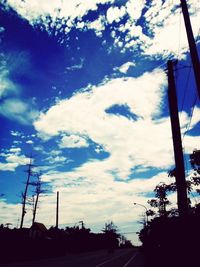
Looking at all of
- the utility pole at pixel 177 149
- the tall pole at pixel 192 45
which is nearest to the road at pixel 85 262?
the utility pole at pixel 177 149

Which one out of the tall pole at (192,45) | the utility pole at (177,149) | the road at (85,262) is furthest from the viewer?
the road at (85,262)

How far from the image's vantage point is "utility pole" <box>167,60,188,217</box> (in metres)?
Result: 11.4

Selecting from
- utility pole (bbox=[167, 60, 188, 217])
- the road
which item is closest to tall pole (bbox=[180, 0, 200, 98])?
utility pole (bbox=[167, 60, 188, 217])

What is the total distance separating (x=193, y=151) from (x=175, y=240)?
4820mm

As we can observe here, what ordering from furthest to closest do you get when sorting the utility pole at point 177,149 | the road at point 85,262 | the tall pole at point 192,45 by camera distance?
the road at point 85,262 < the utility pole at point 177,149 < the tall pole at point 192,45

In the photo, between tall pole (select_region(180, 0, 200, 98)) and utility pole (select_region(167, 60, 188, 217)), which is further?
utility pole (select_region(167, 60, 188, 217))

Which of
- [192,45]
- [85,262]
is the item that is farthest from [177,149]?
[85,262]

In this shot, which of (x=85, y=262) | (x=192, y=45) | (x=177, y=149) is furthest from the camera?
(x=85, y=262)

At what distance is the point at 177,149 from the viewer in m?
12.0

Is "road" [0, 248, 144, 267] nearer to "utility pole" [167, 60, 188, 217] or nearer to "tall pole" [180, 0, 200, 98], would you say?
"utility pole" [167, 60, 188, 217]

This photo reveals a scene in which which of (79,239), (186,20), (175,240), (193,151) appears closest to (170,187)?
(193,151)

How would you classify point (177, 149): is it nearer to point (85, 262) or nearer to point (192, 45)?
point (192, 45)

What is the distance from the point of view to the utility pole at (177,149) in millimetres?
11391

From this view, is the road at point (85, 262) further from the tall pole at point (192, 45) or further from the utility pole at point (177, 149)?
the tall pole at point (192, 45)
